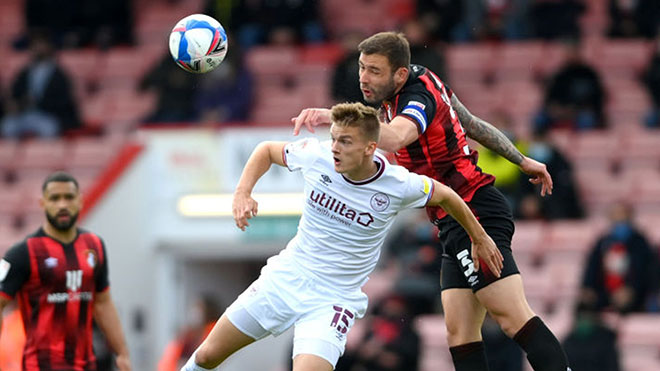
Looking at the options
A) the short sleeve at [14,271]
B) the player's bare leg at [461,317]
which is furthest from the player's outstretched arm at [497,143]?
the short sleeve at [14,271]

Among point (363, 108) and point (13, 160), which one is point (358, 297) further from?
point (13, 160)

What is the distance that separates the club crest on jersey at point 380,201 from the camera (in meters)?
7.26

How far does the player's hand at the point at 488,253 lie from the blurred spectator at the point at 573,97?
694 cm

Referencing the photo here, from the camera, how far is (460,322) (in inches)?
300

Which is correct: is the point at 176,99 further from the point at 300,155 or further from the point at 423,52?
the point at 300,155

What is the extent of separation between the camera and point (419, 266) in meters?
12.5

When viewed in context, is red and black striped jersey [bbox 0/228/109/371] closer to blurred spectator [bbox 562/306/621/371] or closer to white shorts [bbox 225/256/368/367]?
white shorts [bbox 225/256/368/367]

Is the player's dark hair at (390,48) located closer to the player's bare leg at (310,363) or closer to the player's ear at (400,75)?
the player's ear at (400,75)

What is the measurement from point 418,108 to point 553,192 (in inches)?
246

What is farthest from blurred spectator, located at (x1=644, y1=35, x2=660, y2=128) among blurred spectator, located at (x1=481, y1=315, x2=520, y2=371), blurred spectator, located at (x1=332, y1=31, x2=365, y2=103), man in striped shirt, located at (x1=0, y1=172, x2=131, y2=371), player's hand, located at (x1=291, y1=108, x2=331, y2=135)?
player's hand, located at (x1=291, y1=108, x2=331, y2=135)

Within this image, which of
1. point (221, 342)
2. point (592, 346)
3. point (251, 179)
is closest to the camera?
point (251, 179)

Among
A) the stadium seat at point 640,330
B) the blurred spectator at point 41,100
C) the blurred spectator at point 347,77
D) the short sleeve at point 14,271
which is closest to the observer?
the short sleeve at point 14,271

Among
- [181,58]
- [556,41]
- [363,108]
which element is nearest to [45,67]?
[556,41]

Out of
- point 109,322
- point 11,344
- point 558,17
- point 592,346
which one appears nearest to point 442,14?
point 558,17
